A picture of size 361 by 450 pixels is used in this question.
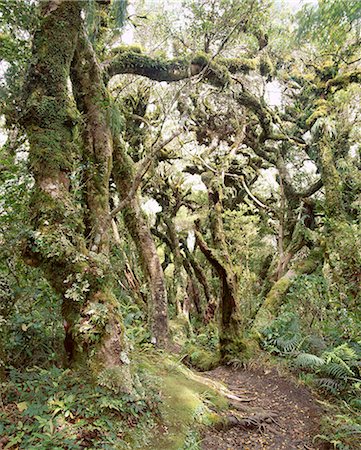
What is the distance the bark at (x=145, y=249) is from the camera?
6682 mm

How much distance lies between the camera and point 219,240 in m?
8.84

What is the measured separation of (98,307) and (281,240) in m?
8.36

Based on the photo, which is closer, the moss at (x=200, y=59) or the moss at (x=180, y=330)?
the moss at (x=200, y=59)

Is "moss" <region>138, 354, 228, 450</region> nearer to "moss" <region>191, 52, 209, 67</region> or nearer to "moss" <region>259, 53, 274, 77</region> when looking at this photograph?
"moss" <region>191, 52, 209, 67</region>

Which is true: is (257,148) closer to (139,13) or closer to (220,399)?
(139,13)

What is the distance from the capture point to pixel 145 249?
689 centimetres

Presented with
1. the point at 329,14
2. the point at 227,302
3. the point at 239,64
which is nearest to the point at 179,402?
the point at 227,302

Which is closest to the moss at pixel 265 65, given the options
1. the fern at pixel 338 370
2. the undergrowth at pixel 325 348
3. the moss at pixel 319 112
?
the moss at pixel 319 112

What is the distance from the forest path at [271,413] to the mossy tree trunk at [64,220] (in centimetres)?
191

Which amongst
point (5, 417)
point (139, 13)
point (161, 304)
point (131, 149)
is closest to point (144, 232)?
point (161, 304)

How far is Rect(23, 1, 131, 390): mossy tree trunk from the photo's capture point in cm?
376

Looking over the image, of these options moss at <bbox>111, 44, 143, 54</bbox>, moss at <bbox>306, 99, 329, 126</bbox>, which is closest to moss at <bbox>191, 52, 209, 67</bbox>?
moss at <bbox>111, 44, 143, 54</bbox>

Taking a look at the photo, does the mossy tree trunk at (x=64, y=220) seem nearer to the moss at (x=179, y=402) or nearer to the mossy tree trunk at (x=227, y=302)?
the moss at (x=179, y=402)

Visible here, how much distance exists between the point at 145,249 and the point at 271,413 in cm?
364
